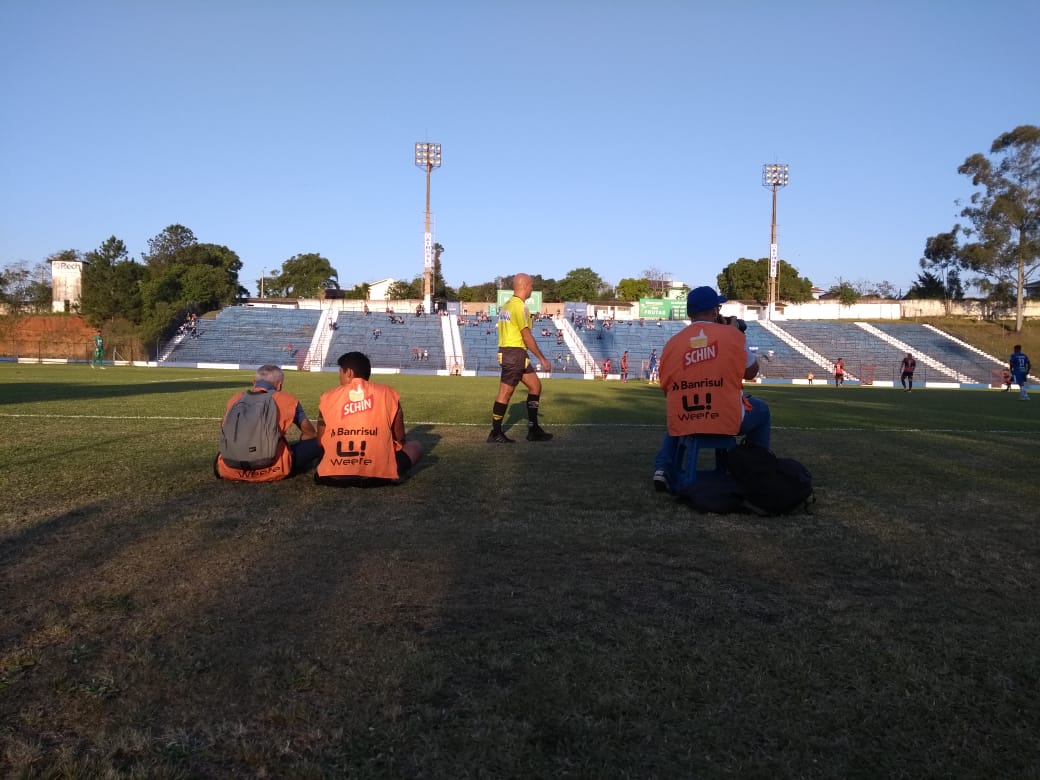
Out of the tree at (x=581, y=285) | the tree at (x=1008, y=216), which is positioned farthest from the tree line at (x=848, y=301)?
the tree at (x=581, y=285)

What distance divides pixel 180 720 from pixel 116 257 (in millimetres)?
76690

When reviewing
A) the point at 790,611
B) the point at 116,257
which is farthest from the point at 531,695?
the point at 116,257

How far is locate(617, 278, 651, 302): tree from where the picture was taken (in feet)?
327

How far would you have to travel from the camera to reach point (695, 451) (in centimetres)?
475

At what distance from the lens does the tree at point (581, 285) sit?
96875 mm

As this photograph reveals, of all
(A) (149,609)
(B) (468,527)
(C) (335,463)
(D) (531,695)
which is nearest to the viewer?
(D) (531,695)

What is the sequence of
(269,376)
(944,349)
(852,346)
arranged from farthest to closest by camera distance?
1. (852,346)
2. (944,349)
3. (269,376)

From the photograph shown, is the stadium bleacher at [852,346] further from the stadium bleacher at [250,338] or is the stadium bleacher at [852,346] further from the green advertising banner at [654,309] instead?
the stadium bleacher at [250,338]

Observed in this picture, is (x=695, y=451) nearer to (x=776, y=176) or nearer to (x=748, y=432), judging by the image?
(x=748, y=432)

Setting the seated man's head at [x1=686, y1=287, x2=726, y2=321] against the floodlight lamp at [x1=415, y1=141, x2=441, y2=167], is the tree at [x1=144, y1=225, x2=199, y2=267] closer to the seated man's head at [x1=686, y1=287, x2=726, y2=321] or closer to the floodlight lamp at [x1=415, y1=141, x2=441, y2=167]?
the floodlight lamp at [x1=415, y1=141, x2=441, y2=167]

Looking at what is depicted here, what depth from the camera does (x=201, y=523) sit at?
3963mm

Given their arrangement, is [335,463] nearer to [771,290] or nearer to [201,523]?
[201,523]

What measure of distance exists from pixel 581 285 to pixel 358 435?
97.2 metres

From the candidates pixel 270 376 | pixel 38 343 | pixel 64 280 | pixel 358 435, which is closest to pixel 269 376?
pixel 270 376
